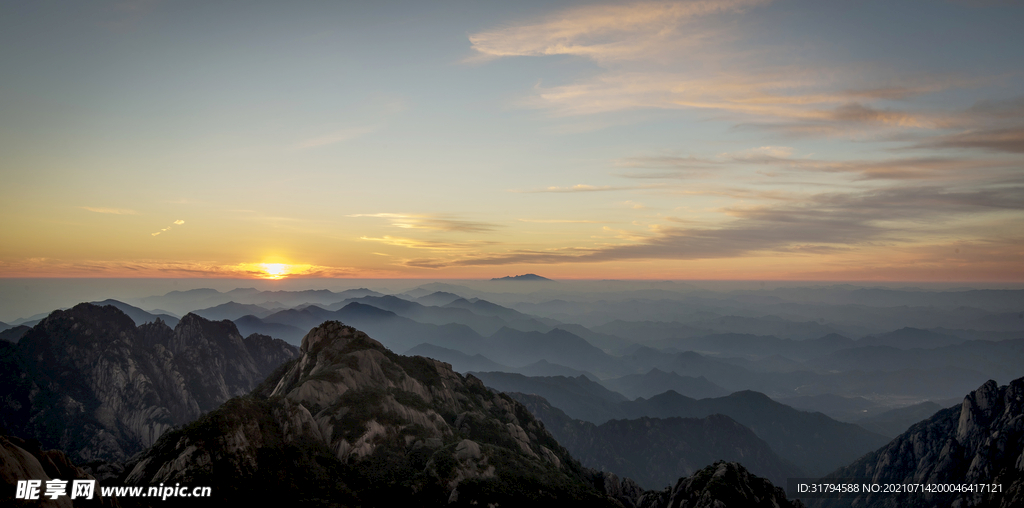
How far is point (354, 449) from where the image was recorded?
8675cm

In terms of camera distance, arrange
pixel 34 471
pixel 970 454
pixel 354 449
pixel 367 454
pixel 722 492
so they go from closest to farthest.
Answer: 1. pixel 34 471
2. pixel 354 449
3. pixel 367 454
4. pixel 722 492
5. pixel 970 454

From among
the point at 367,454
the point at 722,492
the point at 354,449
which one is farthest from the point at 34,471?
the point at 722,492

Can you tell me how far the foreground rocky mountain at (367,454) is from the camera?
7069cm

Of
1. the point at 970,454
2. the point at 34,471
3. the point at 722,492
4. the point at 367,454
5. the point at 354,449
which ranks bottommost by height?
the point at 970,454

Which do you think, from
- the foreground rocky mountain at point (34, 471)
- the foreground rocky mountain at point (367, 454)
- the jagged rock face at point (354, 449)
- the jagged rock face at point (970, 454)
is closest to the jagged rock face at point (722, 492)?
the foreground rocky mountain at point (367, 454)

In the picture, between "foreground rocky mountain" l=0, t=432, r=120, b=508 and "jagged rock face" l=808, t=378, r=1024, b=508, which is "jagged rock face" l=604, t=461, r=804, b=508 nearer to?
"jagged rock face" l=808, t=378, r=1024, b=508

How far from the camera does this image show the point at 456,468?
3342 inches

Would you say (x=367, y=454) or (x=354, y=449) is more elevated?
(x=354, y=449)

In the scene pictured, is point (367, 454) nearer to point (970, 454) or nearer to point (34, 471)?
point (34, 471)

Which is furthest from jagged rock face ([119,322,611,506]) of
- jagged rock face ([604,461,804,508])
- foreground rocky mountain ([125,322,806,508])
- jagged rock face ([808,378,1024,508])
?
jagged rock face ([808,378,1024,508])

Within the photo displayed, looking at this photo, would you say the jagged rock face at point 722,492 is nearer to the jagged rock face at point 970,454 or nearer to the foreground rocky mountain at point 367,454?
the foreground rocky mountain at point 367,454

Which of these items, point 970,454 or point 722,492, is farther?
point 970,454

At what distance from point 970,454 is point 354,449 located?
190m

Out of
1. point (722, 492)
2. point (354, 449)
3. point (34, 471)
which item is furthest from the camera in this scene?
point (722, 492)
